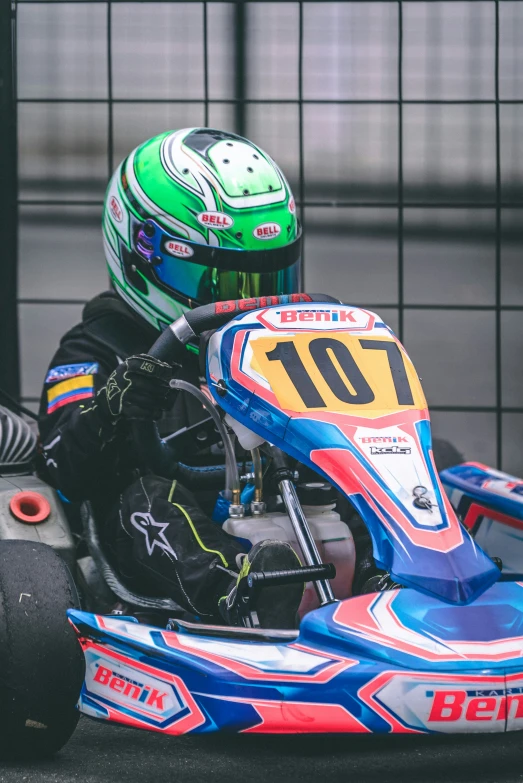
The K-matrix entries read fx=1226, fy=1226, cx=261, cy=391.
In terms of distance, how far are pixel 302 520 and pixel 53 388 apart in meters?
0.78

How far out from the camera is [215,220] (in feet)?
9.20

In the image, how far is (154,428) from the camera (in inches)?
99.0

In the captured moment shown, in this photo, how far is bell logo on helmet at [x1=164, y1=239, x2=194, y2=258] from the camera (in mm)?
2805

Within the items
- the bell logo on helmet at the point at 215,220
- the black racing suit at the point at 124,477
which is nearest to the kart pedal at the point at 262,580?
the black racing suit at the point at 124,477

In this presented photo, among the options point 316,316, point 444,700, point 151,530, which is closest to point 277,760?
point 444,700

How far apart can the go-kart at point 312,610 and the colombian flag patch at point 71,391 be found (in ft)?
1.14

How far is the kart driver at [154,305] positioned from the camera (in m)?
2.43

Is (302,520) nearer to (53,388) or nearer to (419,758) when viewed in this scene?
(419,758)

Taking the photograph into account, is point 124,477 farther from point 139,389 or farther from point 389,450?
point 389,450

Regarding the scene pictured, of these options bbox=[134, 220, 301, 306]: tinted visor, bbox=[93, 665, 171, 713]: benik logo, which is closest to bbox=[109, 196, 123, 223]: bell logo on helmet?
bbox=[134, 220, 301, 306]: tinted visor

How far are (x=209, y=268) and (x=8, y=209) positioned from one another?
2175mm

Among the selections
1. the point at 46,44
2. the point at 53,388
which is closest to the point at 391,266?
the point at 46,44

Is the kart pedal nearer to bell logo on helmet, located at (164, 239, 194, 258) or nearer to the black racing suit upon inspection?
the black racing suit

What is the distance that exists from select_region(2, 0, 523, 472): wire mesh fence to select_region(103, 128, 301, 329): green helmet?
1.85 metres
